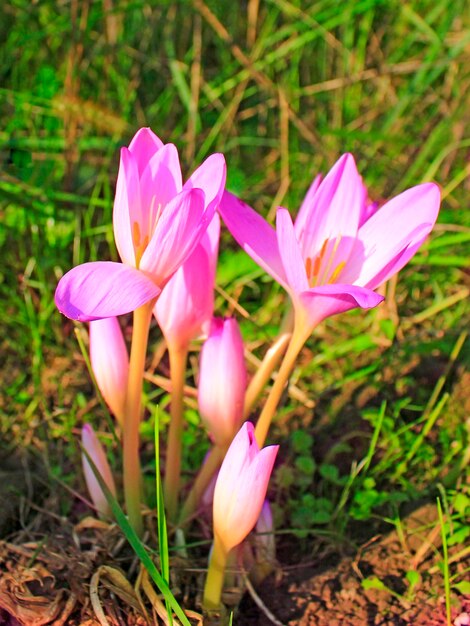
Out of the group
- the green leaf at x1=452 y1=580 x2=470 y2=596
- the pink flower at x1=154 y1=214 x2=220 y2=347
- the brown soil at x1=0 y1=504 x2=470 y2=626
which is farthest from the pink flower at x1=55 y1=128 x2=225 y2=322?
the green leaf at x1=452 y1=580 x2=470 y2=596

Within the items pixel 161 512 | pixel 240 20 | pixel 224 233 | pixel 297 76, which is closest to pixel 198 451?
pixel 161 512

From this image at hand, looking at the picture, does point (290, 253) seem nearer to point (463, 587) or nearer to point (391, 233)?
point (391, 233)

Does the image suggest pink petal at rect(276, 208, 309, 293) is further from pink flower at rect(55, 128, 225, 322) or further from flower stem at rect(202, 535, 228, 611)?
flower stem at rect(202, 535, 228, 611)

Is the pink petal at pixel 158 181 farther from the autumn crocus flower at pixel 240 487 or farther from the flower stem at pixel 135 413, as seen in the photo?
the autumn crocus flower at pixel 240 487

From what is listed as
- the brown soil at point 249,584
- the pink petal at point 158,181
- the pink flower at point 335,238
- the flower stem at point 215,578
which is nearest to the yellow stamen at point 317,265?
the pink flower at point 335,238

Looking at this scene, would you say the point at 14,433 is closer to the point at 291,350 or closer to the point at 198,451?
the point at 198,451

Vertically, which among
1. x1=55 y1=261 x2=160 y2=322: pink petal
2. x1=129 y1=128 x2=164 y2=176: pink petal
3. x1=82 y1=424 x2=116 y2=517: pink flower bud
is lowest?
x1=82 y1=424 x2=116 y2=517: pink flower bud
